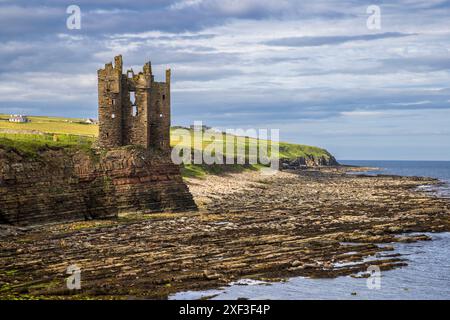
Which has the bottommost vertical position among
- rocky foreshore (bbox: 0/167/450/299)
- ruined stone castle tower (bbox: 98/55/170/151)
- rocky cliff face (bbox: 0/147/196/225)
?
rocky foreshore (bbox: 0/167/450/299)

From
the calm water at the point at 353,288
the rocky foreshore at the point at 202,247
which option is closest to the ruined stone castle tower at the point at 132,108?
the rocky foreshore at the point at 202,247

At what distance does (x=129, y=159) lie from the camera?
216ft

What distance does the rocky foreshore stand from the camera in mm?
33750

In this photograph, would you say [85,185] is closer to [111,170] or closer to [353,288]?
[111,170]

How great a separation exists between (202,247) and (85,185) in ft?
68.9

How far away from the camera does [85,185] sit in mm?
61375

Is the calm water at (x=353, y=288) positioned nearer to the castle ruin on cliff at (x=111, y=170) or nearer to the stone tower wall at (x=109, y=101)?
the castle ruin on cliff at (x=111, y=170)

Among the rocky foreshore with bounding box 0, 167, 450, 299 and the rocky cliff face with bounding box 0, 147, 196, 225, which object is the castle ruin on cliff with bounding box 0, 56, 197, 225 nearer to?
the rocky cliff face with bounding box 0, 147, 196, 225

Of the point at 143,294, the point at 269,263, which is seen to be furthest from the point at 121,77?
the point at 143,294

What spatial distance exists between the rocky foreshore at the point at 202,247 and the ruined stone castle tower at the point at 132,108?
10128mm

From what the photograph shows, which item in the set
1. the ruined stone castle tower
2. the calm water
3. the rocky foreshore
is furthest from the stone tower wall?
the calm water

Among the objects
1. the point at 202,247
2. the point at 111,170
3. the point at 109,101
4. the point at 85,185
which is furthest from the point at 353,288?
the point at 109,101

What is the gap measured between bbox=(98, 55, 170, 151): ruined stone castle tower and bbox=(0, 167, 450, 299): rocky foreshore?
10.1 meters
